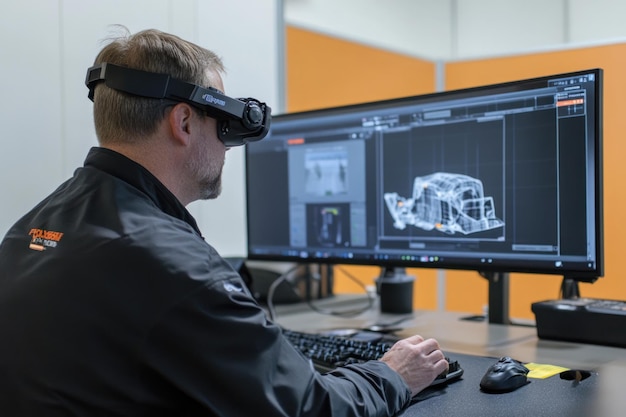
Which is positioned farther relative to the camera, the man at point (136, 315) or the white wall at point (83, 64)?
the white wall at point (83, 64)

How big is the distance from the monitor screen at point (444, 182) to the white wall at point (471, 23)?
1771mm

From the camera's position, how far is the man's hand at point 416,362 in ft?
3.30

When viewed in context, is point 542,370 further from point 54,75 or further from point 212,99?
point 54,75

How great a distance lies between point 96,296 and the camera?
792mm

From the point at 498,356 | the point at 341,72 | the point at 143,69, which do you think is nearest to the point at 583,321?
the point at 498,356

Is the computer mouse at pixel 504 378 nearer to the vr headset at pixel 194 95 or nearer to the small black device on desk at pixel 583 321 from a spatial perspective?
the small black device on desk at pixel 583 321

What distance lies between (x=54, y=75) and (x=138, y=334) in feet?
4.01

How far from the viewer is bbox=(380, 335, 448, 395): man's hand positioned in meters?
1.01

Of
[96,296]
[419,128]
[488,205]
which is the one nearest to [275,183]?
[419,128]

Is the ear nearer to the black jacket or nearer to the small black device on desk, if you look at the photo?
the black jacket

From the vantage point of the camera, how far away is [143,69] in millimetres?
976

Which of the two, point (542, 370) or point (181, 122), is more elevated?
point (181, 122)

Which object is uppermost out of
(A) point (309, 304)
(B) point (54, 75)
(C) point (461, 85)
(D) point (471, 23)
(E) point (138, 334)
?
(D) point (471, 23)

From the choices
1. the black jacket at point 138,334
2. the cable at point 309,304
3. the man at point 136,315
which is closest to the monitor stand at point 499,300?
the cable at point 309,304
